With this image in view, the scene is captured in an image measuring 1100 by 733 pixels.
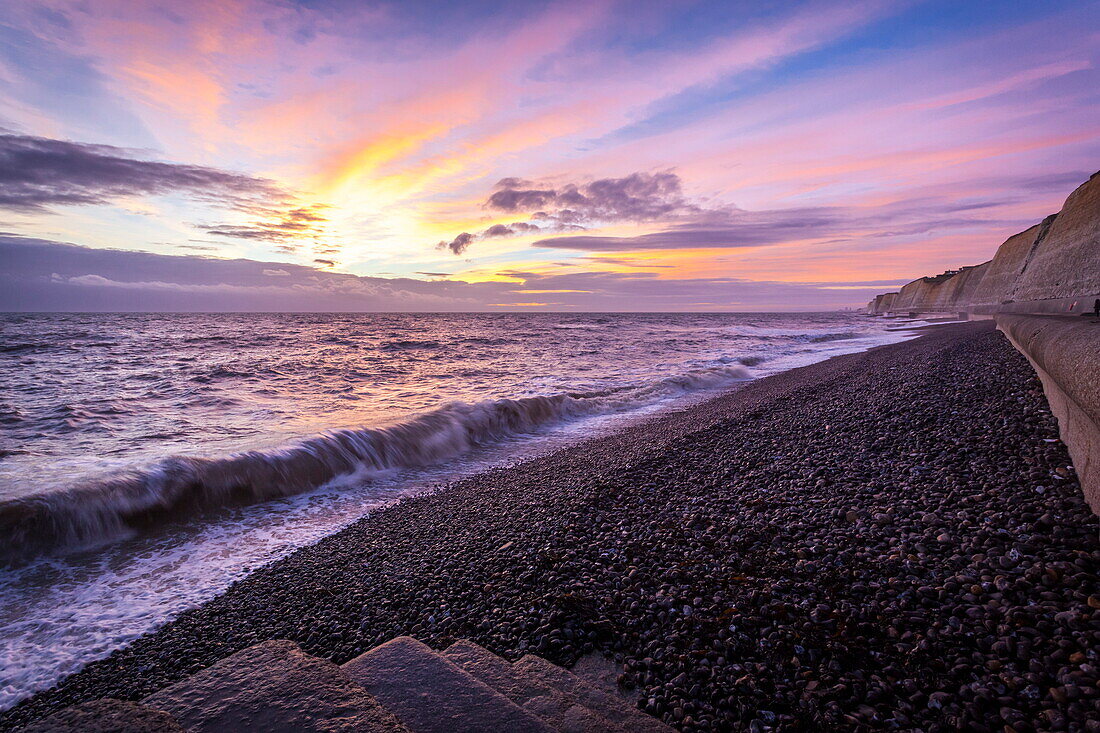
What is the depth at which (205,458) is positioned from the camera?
9.48 meters

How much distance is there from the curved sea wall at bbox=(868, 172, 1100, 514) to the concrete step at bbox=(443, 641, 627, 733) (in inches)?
174

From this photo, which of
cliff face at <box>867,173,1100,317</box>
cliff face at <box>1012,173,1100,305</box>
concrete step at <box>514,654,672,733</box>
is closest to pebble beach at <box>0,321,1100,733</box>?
concrete step at <box>514,654,672,733</box>

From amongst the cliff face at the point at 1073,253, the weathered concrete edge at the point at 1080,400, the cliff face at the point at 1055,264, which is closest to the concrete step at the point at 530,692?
the weathered concrete edge at the point at 1080,400

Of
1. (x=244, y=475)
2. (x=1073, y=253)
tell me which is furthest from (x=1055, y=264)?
(x=244, y=475)

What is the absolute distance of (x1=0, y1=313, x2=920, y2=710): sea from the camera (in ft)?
19.0

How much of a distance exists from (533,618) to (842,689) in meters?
2.19

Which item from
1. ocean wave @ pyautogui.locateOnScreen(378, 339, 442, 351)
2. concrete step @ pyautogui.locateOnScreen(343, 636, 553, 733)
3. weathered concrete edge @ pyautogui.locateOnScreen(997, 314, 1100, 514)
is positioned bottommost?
ocean wave @ pyautogui.locateOnScreen(378, 339, 442, 351)

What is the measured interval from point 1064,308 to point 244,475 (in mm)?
23125

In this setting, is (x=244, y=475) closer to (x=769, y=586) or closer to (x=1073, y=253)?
(x=769, y=586)

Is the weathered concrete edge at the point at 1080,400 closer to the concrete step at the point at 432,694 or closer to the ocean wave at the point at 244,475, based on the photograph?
the concrete step at the point at 432,694

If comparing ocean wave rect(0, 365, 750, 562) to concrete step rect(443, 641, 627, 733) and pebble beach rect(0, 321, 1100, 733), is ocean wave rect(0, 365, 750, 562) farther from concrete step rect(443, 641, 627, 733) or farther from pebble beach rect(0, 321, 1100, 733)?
concrete step rect(443, 641, 627, 733)

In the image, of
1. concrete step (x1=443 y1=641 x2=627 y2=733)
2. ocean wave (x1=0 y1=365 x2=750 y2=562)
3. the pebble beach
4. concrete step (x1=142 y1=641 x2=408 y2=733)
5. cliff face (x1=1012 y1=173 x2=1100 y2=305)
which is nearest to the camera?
concrete step (x1=142 y1=641 x2=408 y2=733)

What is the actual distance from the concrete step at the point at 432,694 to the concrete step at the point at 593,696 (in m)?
0.46

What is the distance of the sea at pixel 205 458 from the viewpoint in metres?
5.78
